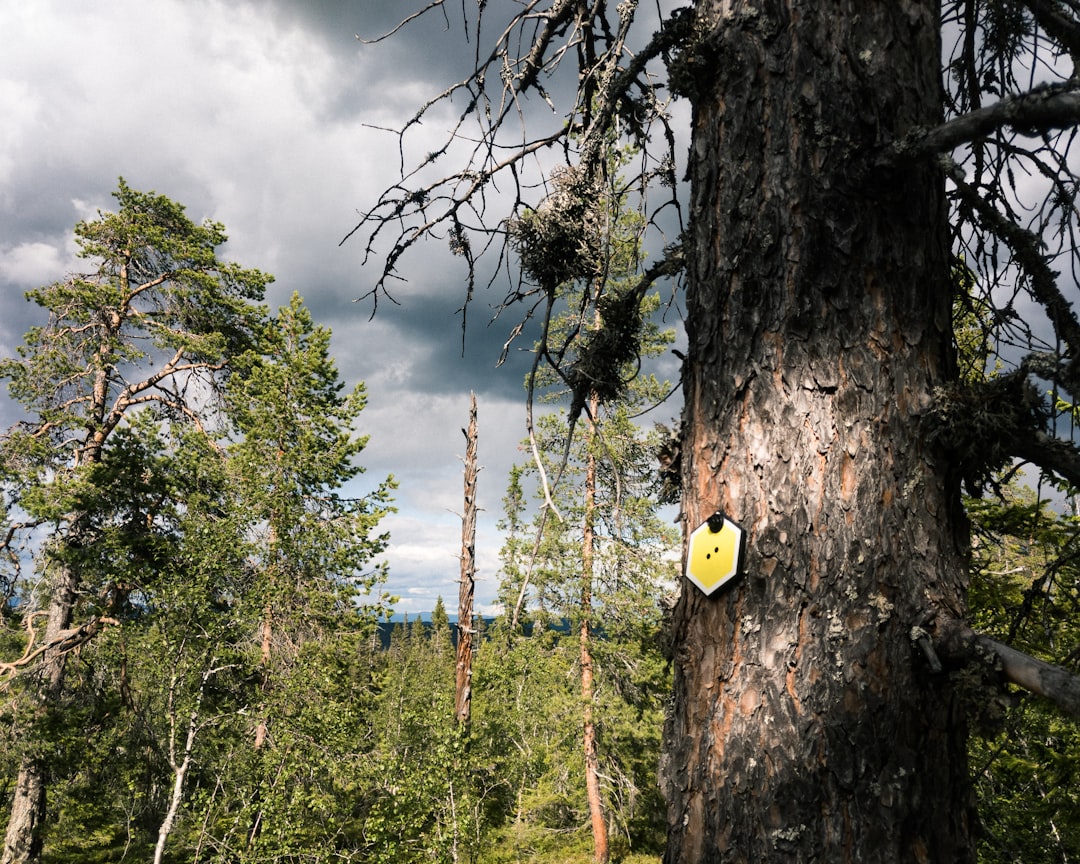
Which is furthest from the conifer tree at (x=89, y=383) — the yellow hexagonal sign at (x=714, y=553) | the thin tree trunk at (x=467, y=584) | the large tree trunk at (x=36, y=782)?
the yellow hexagonal sign at (x=714, y=553)

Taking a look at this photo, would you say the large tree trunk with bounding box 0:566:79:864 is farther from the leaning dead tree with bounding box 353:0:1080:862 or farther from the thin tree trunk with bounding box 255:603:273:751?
the leaning dead tree with bounding box 353:0:1080:862

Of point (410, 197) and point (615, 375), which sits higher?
point (410, 197)

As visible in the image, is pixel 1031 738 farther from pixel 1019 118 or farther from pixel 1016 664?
pixel 1019 118

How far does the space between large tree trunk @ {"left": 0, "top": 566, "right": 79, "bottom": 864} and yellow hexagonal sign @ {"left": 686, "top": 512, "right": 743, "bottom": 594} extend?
12.5m

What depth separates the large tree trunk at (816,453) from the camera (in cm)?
105

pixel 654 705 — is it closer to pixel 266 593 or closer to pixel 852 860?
pixel 266 593

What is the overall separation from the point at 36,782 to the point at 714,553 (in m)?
13.7

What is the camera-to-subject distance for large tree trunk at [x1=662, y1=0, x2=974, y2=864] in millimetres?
1054

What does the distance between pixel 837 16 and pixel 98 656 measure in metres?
13.3

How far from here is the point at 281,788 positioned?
769 centimetres

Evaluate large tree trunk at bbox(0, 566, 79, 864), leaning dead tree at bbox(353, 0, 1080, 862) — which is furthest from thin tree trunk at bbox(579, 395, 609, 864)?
leaning dead tree at bbox(353, 0, 1080, 862)

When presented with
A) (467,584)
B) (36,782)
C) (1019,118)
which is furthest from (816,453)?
(36,782)

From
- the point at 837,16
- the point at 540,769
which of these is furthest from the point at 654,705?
the point at 837,16

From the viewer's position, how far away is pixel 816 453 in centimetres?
118
